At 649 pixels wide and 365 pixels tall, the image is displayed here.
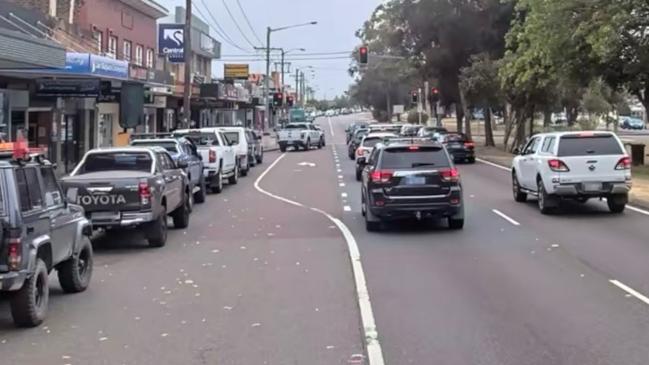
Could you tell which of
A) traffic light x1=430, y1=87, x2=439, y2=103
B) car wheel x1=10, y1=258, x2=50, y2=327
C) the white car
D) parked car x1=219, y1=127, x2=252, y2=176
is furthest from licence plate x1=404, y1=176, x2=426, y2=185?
traffic light x1=430, y1=87, x2=439, y2=103

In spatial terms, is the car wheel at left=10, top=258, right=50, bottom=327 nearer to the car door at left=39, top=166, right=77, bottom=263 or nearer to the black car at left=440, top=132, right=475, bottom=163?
the car door at left=39, top=166, right=77, bottom=263

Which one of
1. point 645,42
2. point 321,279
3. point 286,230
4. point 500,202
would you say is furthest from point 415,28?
point 321,279

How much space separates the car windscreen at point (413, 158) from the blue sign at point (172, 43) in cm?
3156

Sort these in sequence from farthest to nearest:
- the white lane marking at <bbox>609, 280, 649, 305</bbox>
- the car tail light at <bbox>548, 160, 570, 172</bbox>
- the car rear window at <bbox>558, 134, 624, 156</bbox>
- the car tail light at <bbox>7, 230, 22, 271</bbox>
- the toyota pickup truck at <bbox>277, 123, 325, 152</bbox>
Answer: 1. the toyota pickup truck at <bbox>277, 123, 325, 152</bbox>
2. the car rear window at <bbox>558, 134, 624, 156</bbox>
3. the car tail light at <bbox>548, 160, 570, 172</bbox>
4. the white lane marking at <bbox>609, 280, 649, 305</bbox>
5. the car tail light at <bbox>7, 230, 22, 271</bbox>

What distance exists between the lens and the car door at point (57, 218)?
951 centimetres

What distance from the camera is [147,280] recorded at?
37.8 feet

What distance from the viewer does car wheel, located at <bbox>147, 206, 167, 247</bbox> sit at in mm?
14633

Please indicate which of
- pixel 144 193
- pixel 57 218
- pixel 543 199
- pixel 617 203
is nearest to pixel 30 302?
pixel 57 218

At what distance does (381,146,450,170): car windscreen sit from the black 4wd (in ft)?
23.8

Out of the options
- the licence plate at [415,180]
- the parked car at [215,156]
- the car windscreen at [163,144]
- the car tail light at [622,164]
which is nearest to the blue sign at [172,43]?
the parked car at [215,156]

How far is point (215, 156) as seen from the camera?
85.5 ft

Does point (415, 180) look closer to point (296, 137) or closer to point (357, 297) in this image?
point (357, 297)

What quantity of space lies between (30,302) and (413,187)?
8.73 metres

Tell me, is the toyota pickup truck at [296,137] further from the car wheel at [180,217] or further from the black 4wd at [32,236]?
the black 4wd at [32,236]
